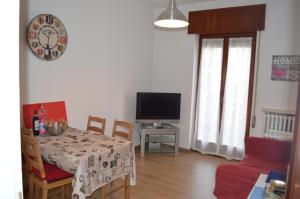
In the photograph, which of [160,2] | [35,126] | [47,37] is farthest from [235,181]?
[160,2]

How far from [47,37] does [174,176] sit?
2614 mm

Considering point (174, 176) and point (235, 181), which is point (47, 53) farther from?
point (235, 181)

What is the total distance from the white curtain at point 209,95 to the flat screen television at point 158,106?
1.55 ft

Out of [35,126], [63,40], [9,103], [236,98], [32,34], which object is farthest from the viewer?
[236,98]

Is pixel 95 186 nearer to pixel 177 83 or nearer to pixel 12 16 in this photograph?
pixel 12 16

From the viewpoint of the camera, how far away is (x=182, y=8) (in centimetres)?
463

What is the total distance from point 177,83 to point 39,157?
10.5 ft

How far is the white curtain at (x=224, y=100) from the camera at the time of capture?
4293 mm

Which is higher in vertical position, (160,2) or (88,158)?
(160,2)

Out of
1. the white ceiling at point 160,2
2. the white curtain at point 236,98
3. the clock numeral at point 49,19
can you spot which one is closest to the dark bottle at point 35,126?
the clock numeral at point 49,19

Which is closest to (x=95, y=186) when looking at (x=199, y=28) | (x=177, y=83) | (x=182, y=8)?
(x=177, y=83)

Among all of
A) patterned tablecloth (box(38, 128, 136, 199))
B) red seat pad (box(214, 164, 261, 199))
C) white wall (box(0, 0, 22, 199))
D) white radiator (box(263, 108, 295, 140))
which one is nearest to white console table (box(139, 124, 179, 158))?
white radiator (box(263, 108, 295, 140))

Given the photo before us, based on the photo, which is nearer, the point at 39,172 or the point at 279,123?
the point at 39,172

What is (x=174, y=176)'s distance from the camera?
367 cm
